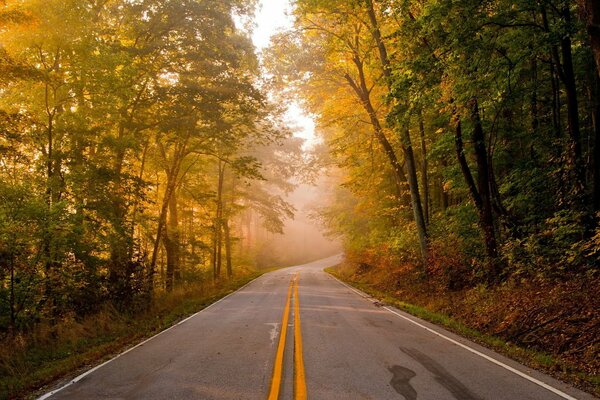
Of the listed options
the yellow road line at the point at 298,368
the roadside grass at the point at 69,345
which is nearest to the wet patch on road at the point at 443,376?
the yellow road line at the point at 298,368

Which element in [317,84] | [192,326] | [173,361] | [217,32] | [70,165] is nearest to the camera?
[173,361]

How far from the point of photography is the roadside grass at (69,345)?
6.68 m

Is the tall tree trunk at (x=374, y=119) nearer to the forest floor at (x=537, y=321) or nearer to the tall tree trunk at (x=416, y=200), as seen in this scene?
the tall tree trunk at (x=416, y=200)

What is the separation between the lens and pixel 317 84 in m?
20.0

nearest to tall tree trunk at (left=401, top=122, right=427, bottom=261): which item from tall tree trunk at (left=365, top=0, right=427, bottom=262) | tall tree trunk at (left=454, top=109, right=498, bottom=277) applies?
tall tree trunk at (left=365, top=0, right=427, bottom=262)

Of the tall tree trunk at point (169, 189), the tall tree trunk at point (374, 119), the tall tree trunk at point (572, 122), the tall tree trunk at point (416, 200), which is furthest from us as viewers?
the tall tree trunk at point (374, 119)

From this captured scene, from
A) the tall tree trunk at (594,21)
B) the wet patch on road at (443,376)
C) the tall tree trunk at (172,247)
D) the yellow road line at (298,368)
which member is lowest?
the wet patch on road at (443,376)

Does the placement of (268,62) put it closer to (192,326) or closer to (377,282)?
(377,282)

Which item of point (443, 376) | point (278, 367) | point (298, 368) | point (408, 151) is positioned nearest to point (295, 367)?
point (298, 368)

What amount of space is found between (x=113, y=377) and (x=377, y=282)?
1633 centimetres

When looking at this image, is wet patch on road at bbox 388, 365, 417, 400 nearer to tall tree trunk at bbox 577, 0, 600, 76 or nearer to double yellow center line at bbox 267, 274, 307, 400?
double yellow center line at bbox 267, 274, 307, 400

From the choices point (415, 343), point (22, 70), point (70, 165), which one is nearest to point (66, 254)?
point (70, 165)

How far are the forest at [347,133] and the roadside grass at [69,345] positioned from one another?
0.14m

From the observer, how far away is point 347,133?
19141mm
